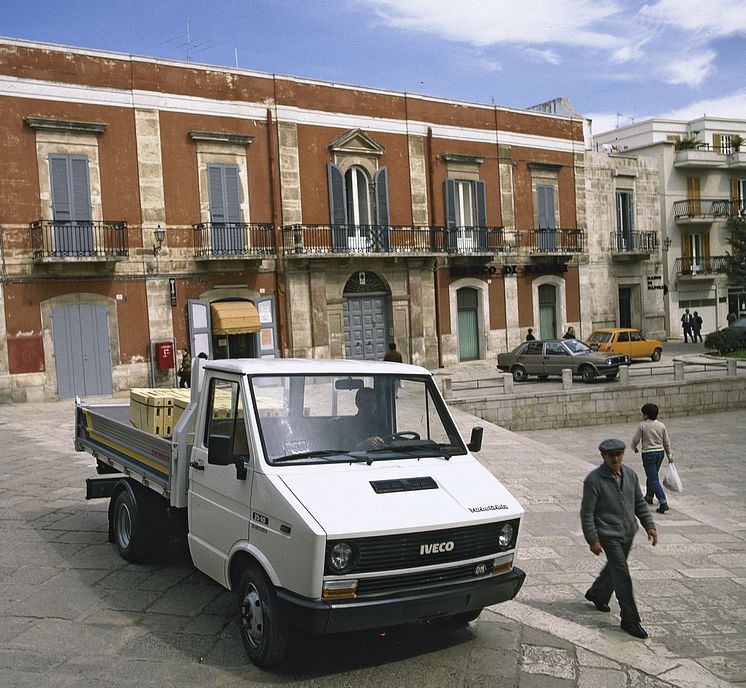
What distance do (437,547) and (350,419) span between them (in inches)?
52.0

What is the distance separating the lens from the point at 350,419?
646 cm

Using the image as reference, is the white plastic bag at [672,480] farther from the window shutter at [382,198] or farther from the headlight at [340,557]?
the window shutter at [382,198]

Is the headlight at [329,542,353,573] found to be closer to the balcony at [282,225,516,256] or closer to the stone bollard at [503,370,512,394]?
the stone bollard at [503,370,512,394]

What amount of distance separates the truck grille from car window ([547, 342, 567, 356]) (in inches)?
799

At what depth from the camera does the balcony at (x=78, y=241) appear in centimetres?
2142

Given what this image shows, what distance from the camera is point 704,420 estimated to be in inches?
939

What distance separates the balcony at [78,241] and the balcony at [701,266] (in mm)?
27700

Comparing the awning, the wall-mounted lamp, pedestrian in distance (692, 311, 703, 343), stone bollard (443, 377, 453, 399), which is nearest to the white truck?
stone bollard (443, 377, 453, 399)

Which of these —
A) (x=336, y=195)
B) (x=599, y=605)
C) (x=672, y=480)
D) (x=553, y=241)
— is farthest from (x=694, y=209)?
(x=599, y=605)

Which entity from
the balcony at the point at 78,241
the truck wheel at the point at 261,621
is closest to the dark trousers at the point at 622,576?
the truck wheel at the point at 261,621

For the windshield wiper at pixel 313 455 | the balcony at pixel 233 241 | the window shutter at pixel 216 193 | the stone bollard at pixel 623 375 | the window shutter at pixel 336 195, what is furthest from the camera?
the window shutter at pixel 336 195

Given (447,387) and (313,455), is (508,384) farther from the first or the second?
(313,455)

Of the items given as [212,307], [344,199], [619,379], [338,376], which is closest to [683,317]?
[619,379]

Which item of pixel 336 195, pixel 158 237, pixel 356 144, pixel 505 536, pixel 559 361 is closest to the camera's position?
pixel 505 536
